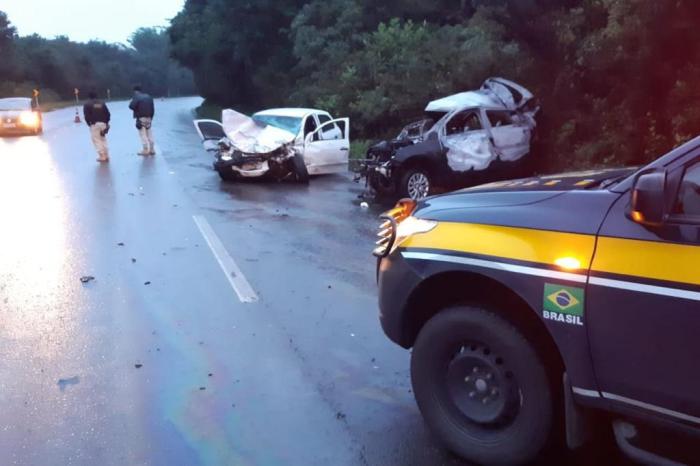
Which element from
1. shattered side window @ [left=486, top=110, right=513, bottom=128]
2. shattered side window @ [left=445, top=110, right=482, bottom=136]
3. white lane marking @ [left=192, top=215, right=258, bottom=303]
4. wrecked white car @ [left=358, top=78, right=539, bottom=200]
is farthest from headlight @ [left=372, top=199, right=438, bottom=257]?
shattered side window @ [left=486, top=110, right=513, bottom=128]

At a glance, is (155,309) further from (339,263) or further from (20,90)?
(20,90)

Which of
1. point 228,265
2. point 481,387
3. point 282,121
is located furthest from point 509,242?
Answer: point 282,121

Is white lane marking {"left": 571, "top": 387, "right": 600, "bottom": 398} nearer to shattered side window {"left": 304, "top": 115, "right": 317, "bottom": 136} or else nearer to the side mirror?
the side mirror

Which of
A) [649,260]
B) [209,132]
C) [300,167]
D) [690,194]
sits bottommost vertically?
[300,167]

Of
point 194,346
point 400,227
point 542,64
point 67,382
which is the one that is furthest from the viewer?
point 542,64

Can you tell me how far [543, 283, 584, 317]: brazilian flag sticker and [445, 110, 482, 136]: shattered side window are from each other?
10.5m

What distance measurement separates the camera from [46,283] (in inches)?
299

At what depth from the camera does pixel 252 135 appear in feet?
54.3

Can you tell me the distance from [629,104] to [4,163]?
15.4 m

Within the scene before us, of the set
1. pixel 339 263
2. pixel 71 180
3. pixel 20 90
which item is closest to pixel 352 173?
pixel 71 180

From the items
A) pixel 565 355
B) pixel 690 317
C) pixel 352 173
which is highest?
pixel 690 317

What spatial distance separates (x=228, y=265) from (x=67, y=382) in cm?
339

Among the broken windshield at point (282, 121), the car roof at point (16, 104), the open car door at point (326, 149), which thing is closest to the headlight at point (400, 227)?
the open car door at point (326, 149)

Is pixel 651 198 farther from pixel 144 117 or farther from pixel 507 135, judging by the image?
pixel 144 117
